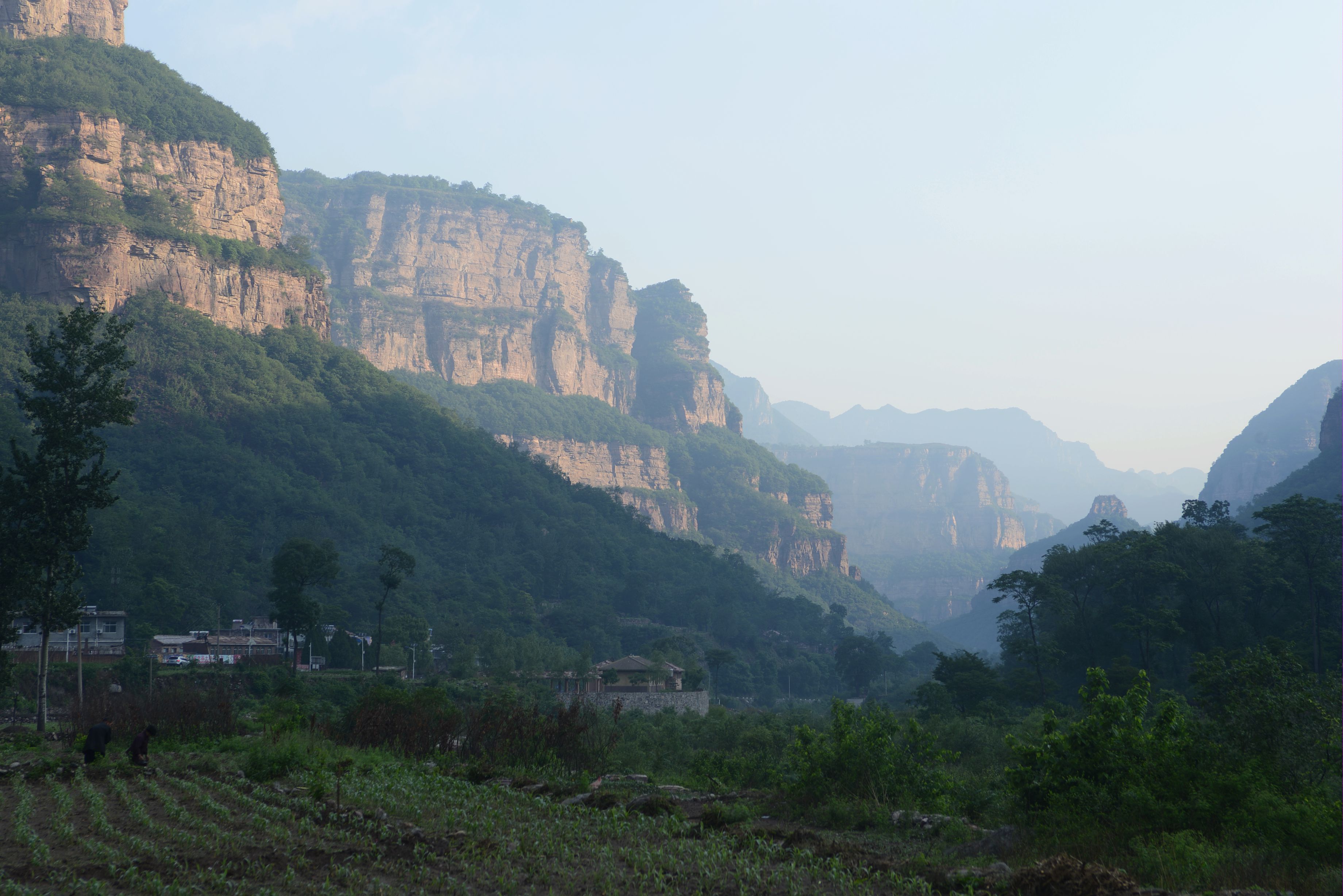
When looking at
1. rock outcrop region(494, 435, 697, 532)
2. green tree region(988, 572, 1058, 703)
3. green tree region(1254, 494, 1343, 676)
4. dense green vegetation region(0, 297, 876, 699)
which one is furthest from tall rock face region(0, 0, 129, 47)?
green tree region(1254, 494, 1343, 676)

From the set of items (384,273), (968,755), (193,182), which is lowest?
(968,755)

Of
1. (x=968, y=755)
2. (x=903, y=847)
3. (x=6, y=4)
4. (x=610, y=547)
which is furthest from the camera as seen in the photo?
Result: (x=610, y=547)

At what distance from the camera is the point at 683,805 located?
16.2m

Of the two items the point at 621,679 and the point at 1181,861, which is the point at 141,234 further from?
the point at 1181,861

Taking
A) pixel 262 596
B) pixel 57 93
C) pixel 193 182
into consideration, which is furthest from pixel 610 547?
pixel 57 93

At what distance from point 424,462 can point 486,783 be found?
9456 cm

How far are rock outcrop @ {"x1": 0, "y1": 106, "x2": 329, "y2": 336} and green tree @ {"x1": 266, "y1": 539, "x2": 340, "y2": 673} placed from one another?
153 ft

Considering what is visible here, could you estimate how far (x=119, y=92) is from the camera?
105375 millimetres

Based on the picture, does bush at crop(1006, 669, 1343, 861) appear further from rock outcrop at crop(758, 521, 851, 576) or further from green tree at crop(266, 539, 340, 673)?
rock outcrop at crop(758, 521, 851, 576)

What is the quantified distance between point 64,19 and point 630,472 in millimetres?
114215

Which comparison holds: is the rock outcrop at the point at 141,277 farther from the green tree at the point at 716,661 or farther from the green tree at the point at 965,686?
the green tree at the point at 965,686

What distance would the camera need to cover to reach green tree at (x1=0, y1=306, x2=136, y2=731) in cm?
2580

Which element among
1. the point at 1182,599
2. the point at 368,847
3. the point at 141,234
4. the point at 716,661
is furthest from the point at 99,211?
the point at 368,847

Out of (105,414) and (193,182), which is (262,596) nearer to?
(105,414)
